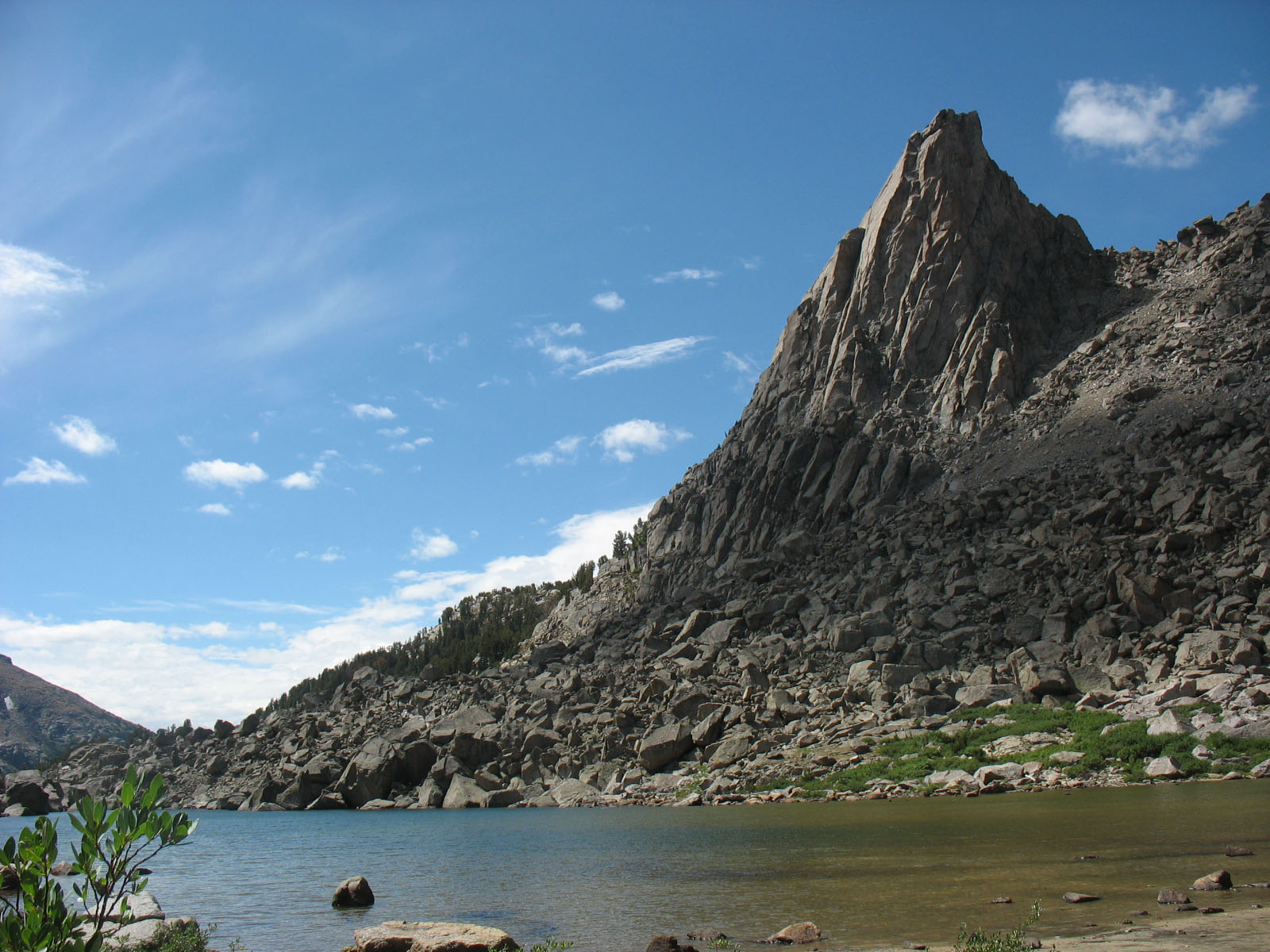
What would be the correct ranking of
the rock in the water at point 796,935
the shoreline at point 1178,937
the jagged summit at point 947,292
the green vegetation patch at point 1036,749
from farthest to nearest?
the jagged summit at point 947,292, the green vegetation patch at point 1036,749, the rock in the water at point 796,935, the shoreline at point 1178,937

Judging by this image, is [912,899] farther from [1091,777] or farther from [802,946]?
[1091,777]

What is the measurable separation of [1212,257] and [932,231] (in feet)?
89.4

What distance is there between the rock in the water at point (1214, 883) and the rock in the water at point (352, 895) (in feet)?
60.9

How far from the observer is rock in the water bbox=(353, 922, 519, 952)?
14055 millimetres

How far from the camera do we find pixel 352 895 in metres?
21.7

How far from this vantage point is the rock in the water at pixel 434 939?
1405cm

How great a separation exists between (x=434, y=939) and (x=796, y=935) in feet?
20.0

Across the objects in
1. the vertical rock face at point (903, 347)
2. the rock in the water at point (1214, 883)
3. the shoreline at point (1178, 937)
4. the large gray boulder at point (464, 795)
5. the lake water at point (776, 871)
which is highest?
the vertical rock face at point (903, 347)

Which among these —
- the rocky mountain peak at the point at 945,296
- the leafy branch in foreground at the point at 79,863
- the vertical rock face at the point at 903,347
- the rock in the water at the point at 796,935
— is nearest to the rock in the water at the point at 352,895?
the rock in the water at the point at 796,935

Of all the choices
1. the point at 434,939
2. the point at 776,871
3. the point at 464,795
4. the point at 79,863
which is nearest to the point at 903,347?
the point at 464,795

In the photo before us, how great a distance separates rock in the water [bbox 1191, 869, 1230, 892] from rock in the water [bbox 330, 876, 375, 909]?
1858cm

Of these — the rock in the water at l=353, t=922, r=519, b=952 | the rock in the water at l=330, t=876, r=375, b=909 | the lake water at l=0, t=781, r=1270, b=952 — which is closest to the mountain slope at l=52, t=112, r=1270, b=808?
the lake water at l=0, t=781, r=1270, b=952

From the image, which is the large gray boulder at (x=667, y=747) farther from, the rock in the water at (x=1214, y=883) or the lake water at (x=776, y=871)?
the rock in the water at (x=1214, y=883)

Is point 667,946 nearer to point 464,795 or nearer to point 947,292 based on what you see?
point 464,795
